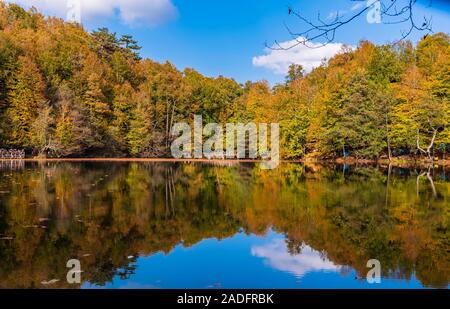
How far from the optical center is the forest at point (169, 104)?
33.1 m

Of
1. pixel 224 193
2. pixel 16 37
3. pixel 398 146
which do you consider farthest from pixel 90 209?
pixel 16 37

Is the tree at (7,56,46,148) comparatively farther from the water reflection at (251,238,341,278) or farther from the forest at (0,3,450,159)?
the water reflection at (251,238,341,278)

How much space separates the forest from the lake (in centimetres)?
2277

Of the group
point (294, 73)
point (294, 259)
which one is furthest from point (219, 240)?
point (294, 73)

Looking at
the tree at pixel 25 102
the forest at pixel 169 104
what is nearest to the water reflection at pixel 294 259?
the forest at pixel 169 104

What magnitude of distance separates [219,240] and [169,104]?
41.2 meters

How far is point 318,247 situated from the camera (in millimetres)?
6707

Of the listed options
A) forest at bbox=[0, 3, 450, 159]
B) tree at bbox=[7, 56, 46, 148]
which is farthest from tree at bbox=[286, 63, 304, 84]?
tree at bbox=[7, 56, 46, 148]

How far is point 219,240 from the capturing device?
23.7ft

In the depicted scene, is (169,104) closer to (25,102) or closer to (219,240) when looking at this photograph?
(25,102)

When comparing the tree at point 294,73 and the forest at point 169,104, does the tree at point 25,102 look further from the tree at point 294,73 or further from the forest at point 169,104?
the tree at point 294,73

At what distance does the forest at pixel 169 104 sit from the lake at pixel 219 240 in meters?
22.8

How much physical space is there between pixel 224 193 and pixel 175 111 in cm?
3572

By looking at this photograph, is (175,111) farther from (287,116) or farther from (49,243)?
(49,243)
